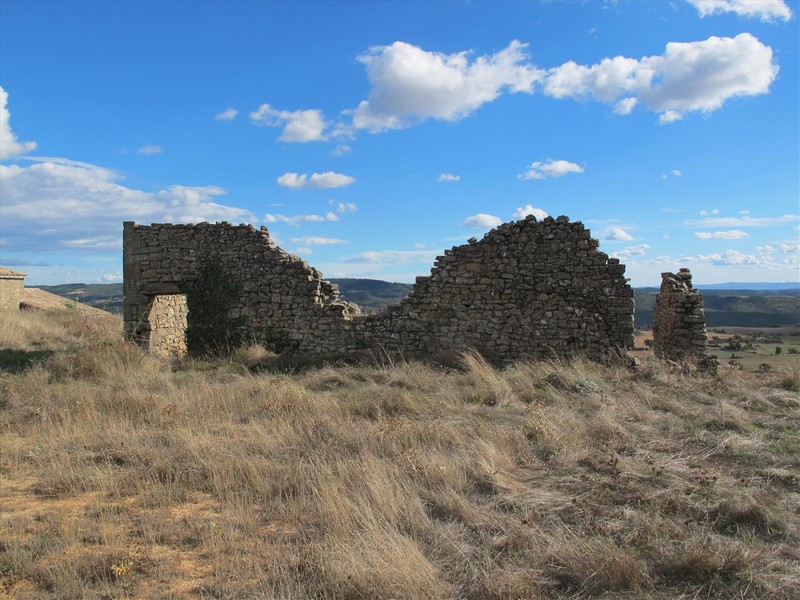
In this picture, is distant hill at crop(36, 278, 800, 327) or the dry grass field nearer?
the dry grass field

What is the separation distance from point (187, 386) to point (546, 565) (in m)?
7.30

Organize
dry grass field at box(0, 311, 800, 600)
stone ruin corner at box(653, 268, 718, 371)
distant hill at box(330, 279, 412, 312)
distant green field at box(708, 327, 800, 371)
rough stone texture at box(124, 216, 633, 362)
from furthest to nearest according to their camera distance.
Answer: distant hill at box(330, 279, 412, 312), distant green field at box(708, 327, 800, 371), rough stone texture at box(124, 216, 633, 362), stone ruin corner at box(653, 268, 718, 371), dry grass field at box(0, 311, 800, 600)

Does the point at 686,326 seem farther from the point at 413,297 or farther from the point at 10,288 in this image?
the point at 10,288

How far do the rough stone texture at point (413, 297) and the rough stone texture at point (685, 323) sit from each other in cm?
89

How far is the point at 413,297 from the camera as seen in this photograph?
11914 millimetres

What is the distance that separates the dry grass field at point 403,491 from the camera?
3.43 meters

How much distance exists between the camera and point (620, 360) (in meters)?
10.5

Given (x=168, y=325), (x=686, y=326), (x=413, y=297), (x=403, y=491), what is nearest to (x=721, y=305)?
(x=686, y=326)

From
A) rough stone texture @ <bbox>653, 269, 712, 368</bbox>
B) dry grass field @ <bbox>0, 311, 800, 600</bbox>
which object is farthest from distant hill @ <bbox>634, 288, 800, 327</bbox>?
dry grass field @ <bbox>0, 311, 800, 600</bbox>

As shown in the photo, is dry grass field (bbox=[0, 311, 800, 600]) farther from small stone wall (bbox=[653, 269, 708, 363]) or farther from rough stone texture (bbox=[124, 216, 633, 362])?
rough stone texture (bbox=[124, 216, 633, 362])

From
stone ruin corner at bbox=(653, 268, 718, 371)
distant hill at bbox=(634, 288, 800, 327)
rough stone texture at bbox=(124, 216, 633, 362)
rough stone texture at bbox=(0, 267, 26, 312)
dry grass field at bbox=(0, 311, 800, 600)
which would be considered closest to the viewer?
dry grass field at bbox=(0, 311, 800, 600)

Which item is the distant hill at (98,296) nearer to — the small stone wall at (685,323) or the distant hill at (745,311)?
the small stone wall at (685,323)

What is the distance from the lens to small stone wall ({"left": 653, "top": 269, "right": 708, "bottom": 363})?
410 inches

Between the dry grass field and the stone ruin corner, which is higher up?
the stone ruin corner
